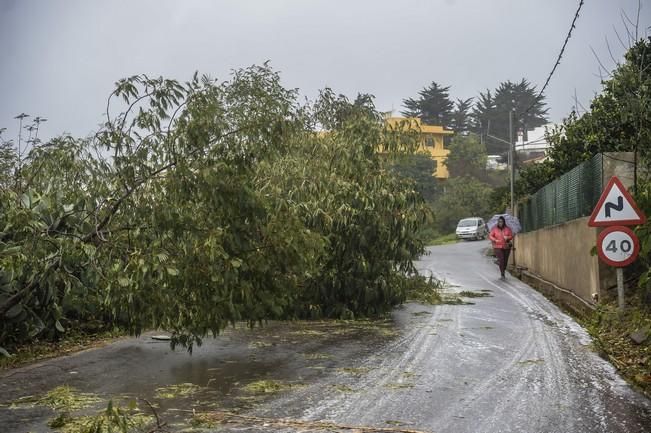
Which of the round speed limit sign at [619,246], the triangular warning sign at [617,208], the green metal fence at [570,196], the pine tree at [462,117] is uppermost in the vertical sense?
the pine tree at [462,117]

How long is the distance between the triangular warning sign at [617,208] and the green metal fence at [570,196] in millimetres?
2629

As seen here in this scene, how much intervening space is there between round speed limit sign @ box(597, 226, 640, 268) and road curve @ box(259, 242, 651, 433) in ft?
4.06

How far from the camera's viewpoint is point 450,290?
63.5 ft

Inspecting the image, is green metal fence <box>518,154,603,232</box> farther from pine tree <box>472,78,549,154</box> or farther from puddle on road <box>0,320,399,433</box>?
pine tree <box>472,78,549,154</box>

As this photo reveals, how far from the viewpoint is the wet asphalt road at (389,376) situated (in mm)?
6227

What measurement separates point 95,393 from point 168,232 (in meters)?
1.80

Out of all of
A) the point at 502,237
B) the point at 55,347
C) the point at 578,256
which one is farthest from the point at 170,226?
the point at 502,237

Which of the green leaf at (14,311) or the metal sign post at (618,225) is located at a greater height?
the metal sign post at (618,225)

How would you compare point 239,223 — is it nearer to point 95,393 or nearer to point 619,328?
point 95,393

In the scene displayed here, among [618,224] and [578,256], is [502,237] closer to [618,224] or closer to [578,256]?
[578,256]

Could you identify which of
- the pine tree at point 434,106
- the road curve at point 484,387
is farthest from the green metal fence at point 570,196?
the pine tree at point 434,106

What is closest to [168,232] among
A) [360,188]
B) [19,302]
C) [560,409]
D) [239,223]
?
[239,223]

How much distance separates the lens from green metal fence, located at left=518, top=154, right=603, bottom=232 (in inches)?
567

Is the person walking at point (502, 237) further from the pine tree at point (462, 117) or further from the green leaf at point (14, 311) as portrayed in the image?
the pine tree at point (462, 117)
